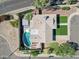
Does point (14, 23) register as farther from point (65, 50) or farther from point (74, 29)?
point (74, 29)

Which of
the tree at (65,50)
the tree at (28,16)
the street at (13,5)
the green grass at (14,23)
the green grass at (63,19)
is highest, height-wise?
the street at (13,5)

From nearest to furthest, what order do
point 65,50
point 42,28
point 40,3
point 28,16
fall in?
1. point 65,50
2. point 40,3
3. point 42,28
4. point 28,16

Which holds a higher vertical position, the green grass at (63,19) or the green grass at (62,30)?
the green grass at (63,19)

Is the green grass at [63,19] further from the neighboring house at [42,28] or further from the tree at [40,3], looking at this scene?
the tree at [40,3]

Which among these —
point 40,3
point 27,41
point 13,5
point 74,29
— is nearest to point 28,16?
point 40,3

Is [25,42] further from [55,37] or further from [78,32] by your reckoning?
[78,32]

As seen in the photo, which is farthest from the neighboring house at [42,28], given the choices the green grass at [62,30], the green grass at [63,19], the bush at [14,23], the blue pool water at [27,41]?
the bush at [14,23]

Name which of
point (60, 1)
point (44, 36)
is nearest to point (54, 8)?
point (60, 1)

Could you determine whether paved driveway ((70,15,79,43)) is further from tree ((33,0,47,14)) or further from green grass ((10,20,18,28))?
green grass ((10,20,18,28))
